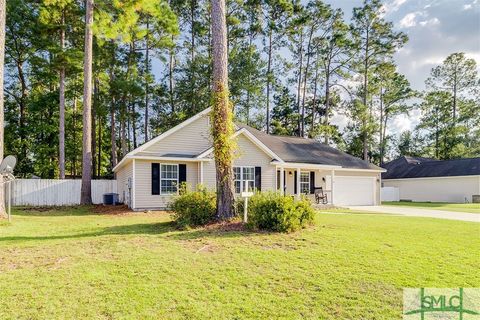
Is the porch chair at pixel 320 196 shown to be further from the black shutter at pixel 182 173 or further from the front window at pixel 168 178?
the front window at pixel 168 178

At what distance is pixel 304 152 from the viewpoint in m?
20.2

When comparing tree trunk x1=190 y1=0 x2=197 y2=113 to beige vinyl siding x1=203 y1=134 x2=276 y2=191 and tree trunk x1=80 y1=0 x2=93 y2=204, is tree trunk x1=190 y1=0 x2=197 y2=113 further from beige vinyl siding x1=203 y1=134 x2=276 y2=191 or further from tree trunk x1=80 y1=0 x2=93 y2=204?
beige vinyl siding x1=203 y1=134 x2=276 y2=191

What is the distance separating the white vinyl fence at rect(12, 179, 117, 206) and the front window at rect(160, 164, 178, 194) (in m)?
6.48

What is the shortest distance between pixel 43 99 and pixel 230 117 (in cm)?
2140

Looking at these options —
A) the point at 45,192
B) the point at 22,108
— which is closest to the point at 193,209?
the point at 45,192

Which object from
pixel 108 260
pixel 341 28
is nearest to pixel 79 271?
pixel 108 260

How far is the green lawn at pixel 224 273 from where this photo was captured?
152 inches

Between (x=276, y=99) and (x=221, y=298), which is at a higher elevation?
(x=276, y=99)

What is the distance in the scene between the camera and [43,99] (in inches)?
950

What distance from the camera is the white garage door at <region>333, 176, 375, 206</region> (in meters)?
19.9

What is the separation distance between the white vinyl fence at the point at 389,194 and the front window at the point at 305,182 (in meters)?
11.7

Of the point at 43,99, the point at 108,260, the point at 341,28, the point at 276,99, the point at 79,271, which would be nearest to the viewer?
the point at 79,271

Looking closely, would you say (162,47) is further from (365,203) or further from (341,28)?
(365,203)

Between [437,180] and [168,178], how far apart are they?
23.8 m
